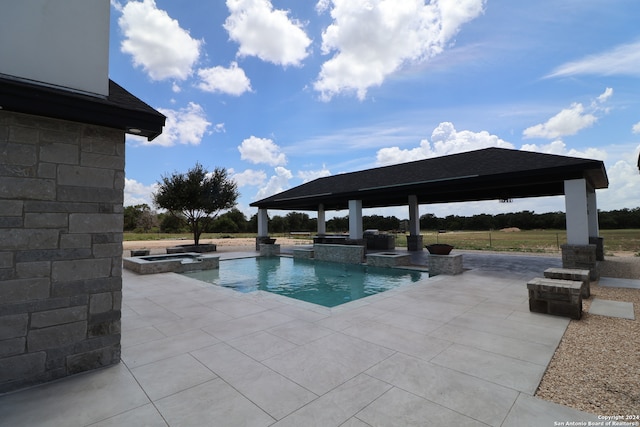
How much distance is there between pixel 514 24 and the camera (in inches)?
320

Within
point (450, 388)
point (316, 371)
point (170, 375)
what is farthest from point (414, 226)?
point (170, 375)

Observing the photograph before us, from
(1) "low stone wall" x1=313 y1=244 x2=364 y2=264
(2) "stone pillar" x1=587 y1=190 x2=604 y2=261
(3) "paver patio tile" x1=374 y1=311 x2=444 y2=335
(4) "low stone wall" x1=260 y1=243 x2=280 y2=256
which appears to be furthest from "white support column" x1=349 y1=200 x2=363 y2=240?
(2) "stone pillar" x1=587 y1=190 x2=604 y2=261

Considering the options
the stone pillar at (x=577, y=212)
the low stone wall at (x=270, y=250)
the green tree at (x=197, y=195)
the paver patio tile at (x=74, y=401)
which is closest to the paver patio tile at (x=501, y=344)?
the paver patio tile at (x=74, y=401)

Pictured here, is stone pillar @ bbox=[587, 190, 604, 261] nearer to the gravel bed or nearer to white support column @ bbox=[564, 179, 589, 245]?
white support column @ bbox=[564, 179, 589, 245]

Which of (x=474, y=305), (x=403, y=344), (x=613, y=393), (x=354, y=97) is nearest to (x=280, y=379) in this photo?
(x=403, y=344)

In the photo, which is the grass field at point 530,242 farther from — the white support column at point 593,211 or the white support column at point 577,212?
the white support column at point 577,212

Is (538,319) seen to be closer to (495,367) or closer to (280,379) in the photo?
(495,367)

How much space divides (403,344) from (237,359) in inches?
91.7

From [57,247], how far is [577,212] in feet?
41.3

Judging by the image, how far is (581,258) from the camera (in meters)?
8.49

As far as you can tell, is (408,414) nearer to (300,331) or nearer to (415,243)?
(300,331)

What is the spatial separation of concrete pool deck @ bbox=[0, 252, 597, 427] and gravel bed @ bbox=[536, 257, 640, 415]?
0.53 ft

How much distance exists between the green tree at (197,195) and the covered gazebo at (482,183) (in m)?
3.67

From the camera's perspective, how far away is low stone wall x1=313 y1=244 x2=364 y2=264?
1421 cm
